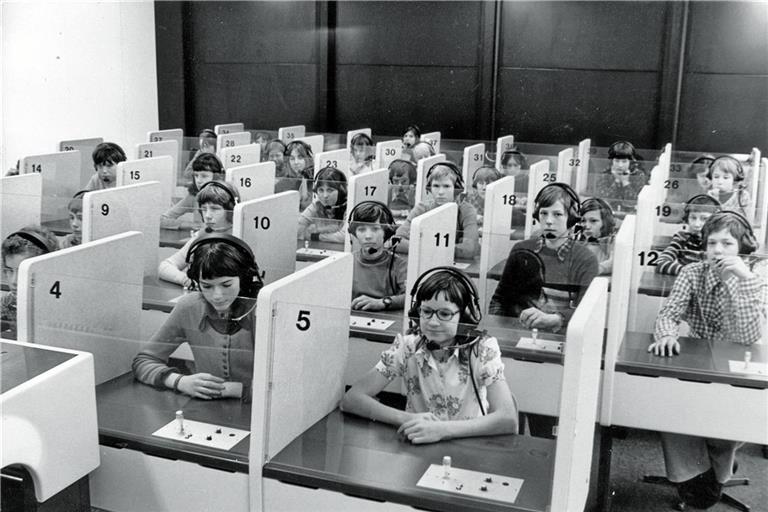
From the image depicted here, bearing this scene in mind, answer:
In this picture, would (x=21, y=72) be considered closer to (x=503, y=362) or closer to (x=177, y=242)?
(x=177, y=242)

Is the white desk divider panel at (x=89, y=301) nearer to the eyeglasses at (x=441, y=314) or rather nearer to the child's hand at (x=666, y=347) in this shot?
the eyeglasses at (x=441, y=314)

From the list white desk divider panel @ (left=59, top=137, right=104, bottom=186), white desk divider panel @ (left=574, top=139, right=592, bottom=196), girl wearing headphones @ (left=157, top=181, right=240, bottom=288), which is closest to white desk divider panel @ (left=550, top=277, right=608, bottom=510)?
girl wearing headphones @ (left=157, top=181, right=240, bottom=288)

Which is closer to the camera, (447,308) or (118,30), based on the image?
(447,308)

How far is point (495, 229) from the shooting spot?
4297mm

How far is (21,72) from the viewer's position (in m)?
7.27

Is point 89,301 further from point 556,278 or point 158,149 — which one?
point 158,149

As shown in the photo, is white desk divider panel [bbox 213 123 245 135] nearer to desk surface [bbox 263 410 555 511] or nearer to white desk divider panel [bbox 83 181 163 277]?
white desk divider panel [bbox 83 181 163 277]

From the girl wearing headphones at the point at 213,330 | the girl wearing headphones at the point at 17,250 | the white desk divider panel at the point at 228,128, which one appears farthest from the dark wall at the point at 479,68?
the girl wearing headphones at the point at 213,330

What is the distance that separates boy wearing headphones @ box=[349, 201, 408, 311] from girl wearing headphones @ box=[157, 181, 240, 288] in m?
0.71

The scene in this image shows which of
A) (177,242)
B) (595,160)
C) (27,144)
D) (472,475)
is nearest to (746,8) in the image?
(595,160)

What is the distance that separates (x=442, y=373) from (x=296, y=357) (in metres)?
0.41

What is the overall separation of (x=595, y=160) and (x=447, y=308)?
5.02 metres

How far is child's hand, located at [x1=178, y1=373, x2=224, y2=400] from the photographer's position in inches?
92.4

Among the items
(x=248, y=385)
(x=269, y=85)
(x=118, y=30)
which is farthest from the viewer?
(x=269, y=85)
